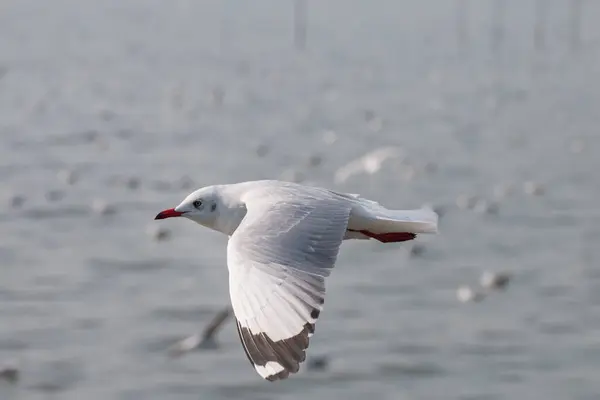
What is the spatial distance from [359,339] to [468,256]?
2.50 metres

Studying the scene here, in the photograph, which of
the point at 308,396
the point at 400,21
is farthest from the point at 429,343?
the point at 400,21

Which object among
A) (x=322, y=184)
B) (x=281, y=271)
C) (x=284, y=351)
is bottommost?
(x=322, y=184)

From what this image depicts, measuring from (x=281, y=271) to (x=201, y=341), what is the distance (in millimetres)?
5476

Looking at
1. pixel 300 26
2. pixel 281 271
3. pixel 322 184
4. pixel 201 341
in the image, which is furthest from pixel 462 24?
pixel 281 271

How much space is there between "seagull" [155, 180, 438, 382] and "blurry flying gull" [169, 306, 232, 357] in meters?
4.25

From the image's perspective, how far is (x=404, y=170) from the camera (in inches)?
607

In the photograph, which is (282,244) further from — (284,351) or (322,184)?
(322,184)

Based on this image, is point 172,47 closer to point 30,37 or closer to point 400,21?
point 30,37

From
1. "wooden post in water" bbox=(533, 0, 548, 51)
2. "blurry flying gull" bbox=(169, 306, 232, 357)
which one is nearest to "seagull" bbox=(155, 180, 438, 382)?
"blurry flying gull" bbox=(169, 306, 232, 357)

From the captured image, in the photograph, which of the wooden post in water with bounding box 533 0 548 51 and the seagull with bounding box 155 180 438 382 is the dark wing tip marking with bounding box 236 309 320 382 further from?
the wooden post in water with bounding box 533 0 548 51

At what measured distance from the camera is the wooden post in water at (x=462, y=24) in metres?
32.4

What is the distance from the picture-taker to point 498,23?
37906 mm

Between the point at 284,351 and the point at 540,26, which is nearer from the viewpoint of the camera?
the point at 284,351

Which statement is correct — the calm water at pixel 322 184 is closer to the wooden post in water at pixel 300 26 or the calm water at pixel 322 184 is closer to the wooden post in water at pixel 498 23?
the wooden post in water at pixel 300 26
